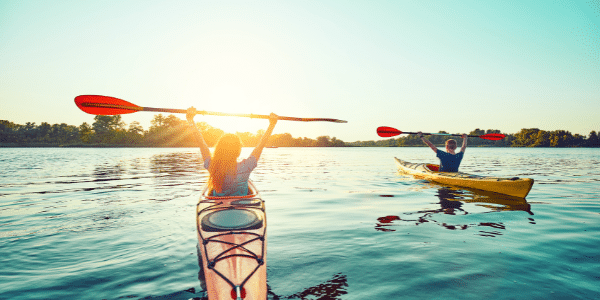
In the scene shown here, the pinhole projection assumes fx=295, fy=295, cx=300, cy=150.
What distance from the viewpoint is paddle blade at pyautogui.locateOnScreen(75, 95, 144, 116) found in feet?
21.0

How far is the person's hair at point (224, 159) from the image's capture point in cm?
434

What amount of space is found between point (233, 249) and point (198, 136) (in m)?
2.52

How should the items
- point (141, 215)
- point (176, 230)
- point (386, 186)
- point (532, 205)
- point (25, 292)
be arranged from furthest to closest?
point (386, 186) → point (532, 205) → point (141, 215) → point (176, 230) → point (25, 292)

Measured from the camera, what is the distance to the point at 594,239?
5129 millimetres

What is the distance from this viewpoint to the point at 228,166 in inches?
179

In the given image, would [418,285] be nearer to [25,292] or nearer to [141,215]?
[25,292]

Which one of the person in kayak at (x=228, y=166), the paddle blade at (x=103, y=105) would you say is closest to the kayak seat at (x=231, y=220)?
the person in kayak at (x=228, y=166)

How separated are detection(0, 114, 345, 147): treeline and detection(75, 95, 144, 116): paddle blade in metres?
90.7

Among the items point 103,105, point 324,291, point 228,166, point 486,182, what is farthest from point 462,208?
point 103,105

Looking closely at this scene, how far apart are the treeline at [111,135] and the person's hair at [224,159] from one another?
93244 millimetres

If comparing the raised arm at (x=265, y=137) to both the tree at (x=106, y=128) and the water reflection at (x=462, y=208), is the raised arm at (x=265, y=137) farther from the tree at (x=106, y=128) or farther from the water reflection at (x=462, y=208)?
the tree at (x=106, y=128)

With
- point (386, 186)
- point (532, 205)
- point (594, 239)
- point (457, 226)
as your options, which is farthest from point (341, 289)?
point (386, 186)

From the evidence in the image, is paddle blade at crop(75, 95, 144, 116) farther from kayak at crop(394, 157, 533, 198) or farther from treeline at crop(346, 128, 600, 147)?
treeline at crop(346, 128, 600, 147)

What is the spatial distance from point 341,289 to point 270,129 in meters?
3.42
